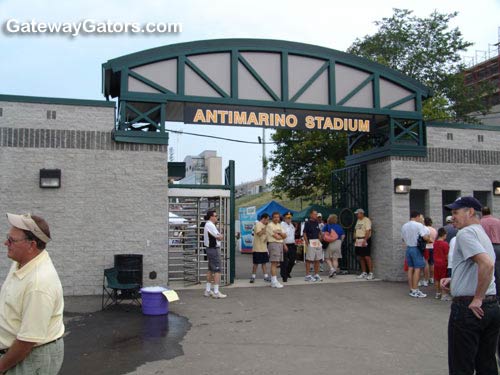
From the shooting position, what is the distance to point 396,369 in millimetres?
5984

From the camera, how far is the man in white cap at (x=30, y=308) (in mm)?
2990

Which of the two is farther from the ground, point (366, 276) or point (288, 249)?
point (288, 249)

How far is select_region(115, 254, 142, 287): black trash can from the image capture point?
1012cm

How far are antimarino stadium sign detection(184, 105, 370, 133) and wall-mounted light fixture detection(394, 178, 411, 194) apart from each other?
1744 millimetres

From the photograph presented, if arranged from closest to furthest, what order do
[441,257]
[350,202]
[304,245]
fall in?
1. [441,257]
2. [304,245]
3. [350,202]

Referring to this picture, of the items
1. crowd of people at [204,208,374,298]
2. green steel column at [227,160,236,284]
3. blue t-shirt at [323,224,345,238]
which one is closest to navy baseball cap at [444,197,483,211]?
crowd of people at [204,208,374,298]

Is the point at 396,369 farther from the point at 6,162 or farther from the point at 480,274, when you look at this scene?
the point at 6,162

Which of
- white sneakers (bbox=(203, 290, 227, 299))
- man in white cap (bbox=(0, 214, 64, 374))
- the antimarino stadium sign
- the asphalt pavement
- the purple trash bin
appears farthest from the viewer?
the antimarino stadium sign

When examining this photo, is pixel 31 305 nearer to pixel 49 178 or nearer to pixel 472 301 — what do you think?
pixel 472 301

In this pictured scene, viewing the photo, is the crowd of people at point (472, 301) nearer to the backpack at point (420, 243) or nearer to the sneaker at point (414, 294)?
the sneaker at point (414, 294)

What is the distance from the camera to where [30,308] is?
301 centimetres

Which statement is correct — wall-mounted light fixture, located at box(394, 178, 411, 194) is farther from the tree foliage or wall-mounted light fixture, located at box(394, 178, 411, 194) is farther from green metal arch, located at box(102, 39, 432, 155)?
the tree foliage

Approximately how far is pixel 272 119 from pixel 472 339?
943 centimetres

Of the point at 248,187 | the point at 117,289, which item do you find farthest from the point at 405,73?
the point at 248,187
